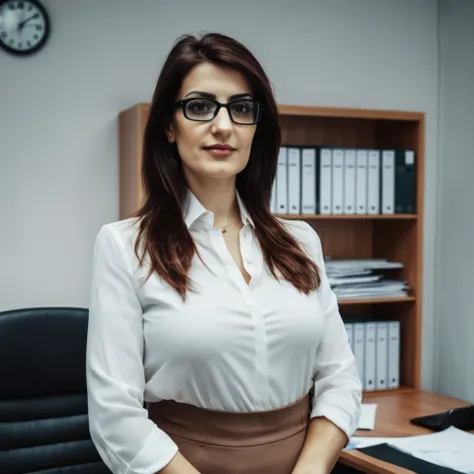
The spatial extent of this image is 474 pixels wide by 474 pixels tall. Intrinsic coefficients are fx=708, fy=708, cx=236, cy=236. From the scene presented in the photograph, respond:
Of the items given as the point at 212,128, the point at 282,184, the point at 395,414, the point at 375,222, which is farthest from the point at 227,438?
the point at 375,222

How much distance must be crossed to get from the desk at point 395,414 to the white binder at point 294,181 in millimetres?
841

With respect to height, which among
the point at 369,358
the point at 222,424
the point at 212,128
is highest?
the point at 212,128

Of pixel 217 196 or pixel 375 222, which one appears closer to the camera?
pixel 217 196

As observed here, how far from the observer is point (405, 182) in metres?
2.98

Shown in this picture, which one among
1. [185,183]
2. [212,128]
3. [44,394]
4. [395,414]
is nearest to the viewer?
[212,128]

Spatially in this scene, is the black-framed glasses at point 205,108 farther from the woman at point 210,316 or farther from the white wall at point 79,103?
the white wall at point 79,103

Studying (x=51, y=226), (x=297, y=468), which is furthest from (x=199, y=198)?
(x=51, y=226)

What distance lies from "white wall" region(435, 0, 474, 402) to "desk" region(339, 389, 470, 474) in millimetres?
329

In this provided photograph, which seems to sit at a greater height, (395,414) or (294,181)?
(294,181)

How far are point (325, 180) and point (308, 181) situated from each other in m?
0.07

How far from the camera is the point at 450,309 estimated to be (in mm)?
3262

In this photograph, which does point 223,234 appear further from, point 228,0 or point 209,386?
point 228,0

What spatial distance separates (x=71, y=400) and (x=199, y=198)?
76 cm

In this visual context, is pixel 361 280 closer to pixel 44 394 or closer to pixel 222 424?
pixel 44 394
